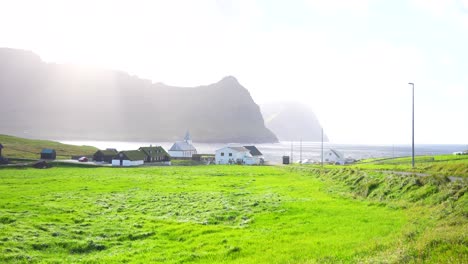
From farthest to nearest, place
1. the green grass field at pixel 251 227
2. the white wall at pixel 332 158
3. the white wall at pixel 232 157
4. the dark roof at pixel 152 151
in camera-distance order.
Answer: the white wall at pixel 332 158
the white wall at pixel 232 157
the dark roof at pixel 152 151
the green grass field at pixel 251 227

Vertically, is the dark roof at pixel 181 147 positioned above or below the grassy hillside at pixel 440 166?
above

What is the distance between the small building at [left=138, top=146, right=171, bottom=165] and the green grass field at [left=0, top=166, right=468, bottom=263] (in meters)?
85.0

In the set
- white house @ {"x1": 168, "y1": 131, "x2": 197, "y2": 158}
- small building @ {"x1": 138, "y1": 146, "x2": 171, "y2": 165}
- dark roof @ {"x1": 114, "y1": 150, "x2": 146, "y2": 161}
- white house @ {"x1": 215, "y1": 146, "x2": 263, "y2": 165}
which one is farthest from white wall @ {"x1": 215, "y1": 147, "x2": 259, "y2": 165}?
white house @ {"x1": 168, "y1": 131, "x2": 197, "y2": 158}

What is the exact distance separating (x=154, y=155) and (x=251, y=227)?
103m

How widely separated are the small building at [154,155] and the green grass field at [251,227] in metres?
85.0

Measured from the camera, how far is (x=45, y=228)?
67.3 feet

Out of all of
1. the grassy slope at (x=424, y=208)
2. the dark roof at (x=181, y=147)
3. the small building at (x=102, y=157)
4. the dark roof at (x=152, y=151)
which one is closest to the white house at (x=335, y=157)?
the dark roof at (x=181, y=147)

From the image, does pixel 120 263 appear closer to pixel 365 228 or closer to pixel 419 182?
pixel 365 228

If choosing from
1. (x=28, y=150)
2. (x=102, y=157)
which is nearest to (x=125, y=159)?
(x=102, y=157)

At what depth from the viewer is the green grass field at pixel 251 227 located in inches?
576

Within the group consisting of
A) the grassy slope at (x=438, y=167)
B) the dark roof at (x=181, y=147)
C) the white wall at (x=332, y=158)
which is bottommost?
the white wall at (x=332, y=158)

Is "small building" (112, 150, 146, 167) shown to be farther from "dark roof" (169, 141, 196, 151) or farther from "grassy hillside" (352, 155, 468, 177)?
"grassy hillside" (352, 155, 468, 177)

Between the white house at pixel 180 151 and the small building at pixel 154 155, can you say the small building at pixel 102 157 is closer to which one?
the small building at pixel 154 155

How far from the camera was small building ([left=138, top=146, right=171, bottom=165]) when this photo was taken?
118 meters
